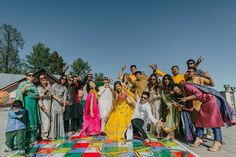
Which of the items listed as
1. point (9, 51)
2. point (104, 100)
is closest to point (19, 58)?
point (9, 51)

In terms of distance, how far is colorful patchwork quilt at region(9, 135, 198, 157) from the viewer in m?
3.49

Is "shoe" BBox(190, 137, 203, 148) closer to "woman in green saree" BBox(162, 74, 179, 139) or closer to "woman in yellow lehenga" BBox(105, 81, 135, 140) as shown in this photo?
"woman in green saree" BBox(162, 74, 179, 139)

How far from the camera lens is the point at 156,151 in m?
3.64

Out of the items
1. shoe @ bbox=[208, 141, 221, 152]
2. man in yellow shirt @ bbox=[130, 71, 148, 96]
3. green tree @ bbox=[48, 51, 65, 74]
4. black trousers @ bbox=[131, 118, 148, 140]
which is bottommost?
shoe @ bbox=[208, 141, 221, 152]

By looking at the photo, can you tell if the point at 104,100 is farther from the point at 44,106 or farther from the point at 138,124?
the point at 44,106

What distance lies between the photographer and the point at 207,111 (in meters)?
3.88

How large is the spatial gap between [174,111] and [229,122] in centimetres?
122

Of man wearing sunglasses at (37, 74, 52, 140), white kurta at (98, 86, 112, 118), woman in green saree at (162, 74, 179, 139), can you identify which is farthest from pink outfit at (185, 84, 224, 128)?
man wearing sunglasses at (37, 74, 52, 140)

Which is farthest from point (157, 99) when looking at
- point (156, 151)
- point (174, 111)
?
point (156, 151)

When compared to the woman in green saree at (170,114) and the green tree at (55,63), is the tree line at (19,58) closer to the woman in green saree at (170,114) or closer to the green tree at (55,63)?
the green tree at (55,63)

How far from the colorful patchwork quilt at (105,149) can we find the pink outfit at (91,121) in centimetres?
56

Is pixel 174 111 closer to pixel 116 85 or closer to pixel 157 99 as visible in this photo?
pixel 157 99

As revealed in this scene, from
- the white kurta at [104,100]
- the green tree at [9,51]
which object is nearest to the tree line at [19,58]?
the green tree at [9,51]

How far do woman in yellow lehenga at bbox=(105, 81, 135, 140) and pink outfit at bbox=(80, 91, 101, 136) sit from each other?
1.17 feet
